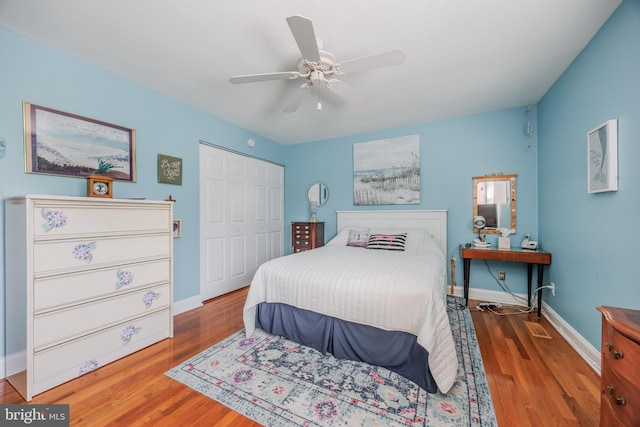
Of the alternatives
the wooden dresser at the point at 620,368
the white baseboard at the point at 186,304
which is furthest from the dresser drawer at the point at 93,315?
the wooden dresser at the point at 620,368

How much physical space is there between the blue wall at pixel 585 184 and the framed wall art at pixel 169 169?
148 inches

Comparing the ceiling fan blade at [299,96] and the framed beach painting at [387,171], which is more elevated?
the ceiling fan blade at [299,96]

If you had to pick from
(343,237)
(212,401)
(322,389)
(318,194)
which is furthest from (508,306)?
(212,401)

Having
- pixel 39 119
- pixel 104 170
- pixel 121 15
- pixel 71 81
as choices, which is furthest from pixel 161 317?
pixel 121 15

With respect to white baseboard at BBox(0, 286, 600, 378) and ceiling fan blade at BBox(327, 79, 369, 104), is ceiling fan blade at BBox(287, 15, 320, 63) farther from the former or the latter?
white baseboard at BBox(0, 286, 600, 378)

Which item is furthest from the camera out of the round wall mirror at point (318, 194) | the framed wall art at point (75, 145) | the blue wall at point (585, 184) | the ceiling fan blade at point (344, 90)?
the round wall mirror at point (318, 194)

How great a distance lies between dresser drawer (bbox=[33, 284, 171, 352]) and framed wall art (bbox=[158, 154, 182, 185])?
1.18m

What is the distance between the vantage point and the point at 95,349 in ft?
5.96

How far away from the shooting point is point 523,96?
9.07ft

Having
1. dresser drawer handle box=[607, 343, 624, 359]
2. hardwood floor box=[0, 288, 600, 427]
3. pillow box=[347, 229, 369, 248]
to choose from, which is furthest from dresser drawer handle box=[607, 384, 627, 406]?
pillow box=[347, 229, 369, 248]

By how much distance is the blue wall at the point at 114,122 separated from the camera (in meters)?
1.77

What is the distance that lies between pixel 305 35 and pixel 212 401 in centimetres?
222

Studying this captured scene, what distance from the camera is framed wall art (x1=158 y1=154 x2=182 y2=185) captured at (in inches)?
106

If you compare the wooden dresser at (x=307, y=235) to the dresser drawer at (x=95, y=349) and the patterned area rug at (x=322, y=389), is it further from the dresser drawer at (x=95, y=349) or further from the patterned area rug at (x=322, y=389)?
the dresser drawer at (x=95, y=349)
